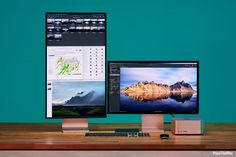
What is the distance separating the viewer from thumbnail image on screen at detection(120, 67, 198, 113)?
2846mm

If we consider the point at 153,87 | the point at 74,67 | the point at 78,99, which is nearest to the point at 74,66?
the point at 74,67

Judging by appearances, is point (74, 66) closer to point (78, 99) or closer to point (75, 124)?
point (78, 99)

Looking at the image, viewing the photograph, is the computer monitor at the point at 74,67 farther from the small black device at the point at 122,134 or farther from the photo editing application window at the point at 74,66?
the small black device at the point at 122,134

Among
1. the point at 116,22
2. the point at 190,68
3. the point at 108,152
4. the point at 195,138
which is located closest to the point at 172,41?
the point at 116,22

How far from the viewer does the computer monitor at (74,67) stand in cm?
285

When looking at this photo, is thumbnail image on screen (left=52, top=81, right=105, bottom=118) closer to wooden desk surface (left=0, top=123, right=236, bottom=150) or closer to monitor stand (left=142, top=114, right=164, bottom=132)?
wooden desk surface (left=0, top=123, right=236, bottom=150)

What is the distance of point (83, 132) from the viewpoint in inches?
112

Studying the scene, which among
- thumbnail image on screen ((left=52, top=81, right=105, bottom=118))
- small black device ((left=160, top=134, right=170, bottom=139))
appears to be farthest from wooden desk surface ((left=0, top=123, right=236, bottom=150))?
thumbnail image on screen ((left=52, top=81, right=105, bottom=118))

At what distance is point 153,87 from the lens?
9.37ft

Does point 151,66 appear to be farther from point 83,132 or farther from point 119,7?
point 119,7

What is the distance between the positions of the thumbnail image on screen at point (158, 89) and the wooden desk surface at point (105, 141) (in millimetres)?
174

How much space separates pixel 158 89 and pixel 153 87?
0.03 meters

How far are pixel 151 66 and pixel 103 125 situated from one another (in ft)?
1.77

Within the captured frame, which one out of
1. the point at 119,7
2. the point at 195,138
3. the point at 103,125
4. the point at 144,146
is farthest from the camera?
the point at 119,7
